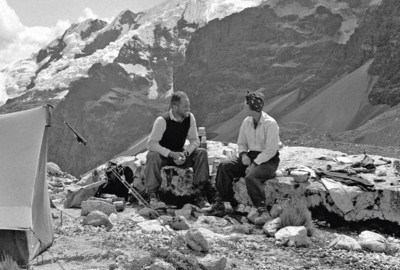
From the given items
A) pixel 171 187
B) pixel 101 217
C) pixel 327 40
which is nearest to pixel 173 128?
pixel 171 187

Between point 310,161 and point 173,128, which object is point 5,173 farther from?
point 310,161

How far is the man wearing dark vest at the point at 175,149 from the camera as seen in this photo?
9.40 metres

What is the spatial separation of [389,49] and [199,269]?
101228mm

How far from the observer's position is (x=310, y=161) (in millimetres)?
10688

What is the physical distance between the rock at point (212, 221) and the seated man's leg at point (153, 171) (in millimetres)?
1435

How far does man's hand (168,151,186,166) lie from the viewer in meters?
9.34

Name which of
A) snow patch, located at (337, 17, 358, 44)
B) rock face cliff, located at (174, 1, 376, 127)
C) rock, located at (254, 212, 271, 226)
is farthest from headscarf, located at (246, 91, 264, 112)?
snow patch, located at (337, 17, 358, 44)

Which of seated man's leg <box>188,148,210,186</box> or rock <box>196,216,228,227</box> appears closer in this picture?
rock <box>196,216,228,227</box>

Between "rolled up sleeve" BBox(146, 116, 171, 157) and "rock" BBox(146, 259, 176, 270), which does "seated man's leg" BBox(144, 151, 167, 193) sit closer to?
"rolled up sleeve" BBox(146, 116, 171, 157)

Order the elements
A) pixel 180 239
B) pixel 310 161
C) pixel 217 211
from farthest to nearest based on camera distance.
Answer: pixel 310 161, pixel 217 211, pixel 180 239

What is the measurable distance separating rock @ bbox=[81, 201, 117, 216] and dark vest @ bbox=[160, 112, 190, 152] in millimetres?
1686

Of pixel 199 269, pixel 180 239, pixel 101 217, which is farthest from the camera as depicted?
pixel 101 217

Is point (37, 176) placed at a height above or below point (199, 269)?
above

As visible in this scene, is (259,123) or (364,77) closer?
(259,123)
